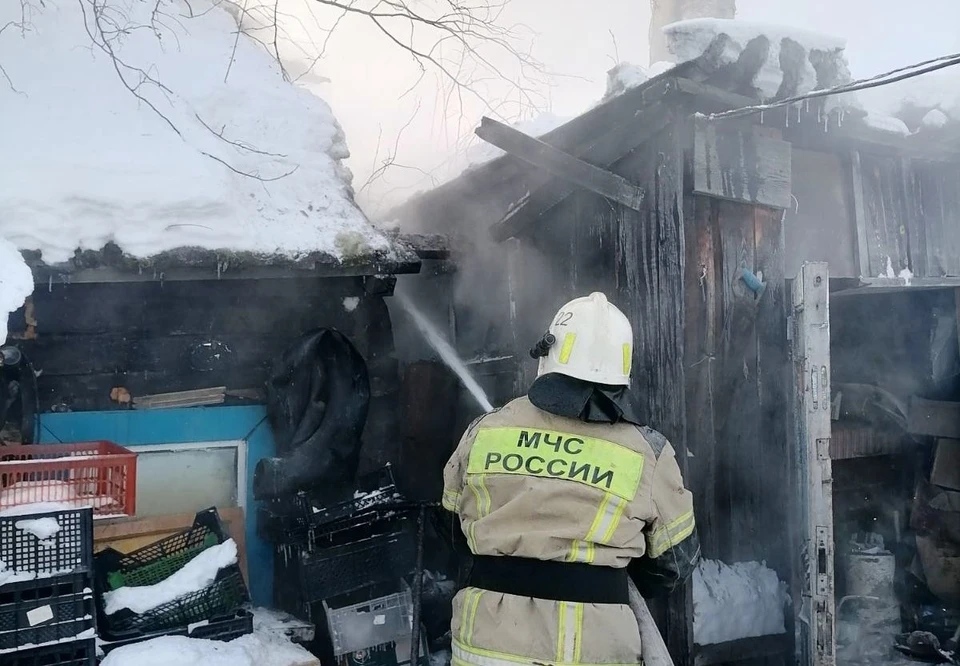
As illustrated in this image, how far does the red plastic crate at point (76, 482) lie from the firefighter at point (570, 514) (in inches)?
85.8

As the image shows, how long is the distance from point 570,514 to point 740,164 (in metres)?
3.58

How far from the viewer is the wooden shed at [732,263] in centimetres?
500

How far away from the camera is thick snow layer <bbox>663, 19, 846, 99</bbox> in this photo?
4914 mm

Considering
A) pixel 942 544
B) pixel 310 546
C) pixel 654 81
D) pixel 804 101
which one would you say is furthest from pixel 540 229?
pixel 942 544

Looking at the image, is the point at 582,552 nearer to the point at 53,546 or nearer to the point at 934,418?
the point at 53,546

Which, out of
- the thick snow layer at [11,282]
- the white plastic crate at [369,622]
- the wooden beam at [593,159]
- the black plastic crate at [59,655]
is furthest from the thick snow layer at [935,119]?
the black plastic crate at [59,655]

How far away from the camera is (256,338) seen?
6184 millimetres

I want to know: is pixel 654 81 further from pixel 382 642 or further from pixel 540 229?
pixel 382 642

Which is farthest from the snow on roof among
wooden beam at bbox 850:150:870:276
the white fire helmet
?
the white fire helmet

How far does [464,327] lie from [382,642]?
3.33 m

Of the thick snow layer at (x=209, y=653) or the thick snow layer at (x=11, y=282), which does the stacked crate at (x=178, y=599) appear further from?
the thick snow layer at (x=11, y=282)

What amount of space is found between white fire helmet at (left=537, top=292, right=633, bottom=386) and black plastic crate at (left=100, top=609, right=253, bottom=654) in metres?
2.82

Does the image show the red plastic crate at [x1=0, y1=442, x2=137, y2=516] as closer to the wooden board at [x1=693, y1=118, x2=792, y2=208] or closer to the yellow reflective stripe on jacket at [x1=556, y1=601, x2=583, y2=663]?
the yellow reflective stripe on jacket at [x1=556, y1=601, x2=583, y2=663]

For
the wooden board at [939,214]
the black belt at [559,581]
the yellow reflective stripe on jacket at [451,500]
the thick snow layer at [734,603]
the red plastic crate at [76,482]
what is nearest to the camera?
the black belt at [559,581]
